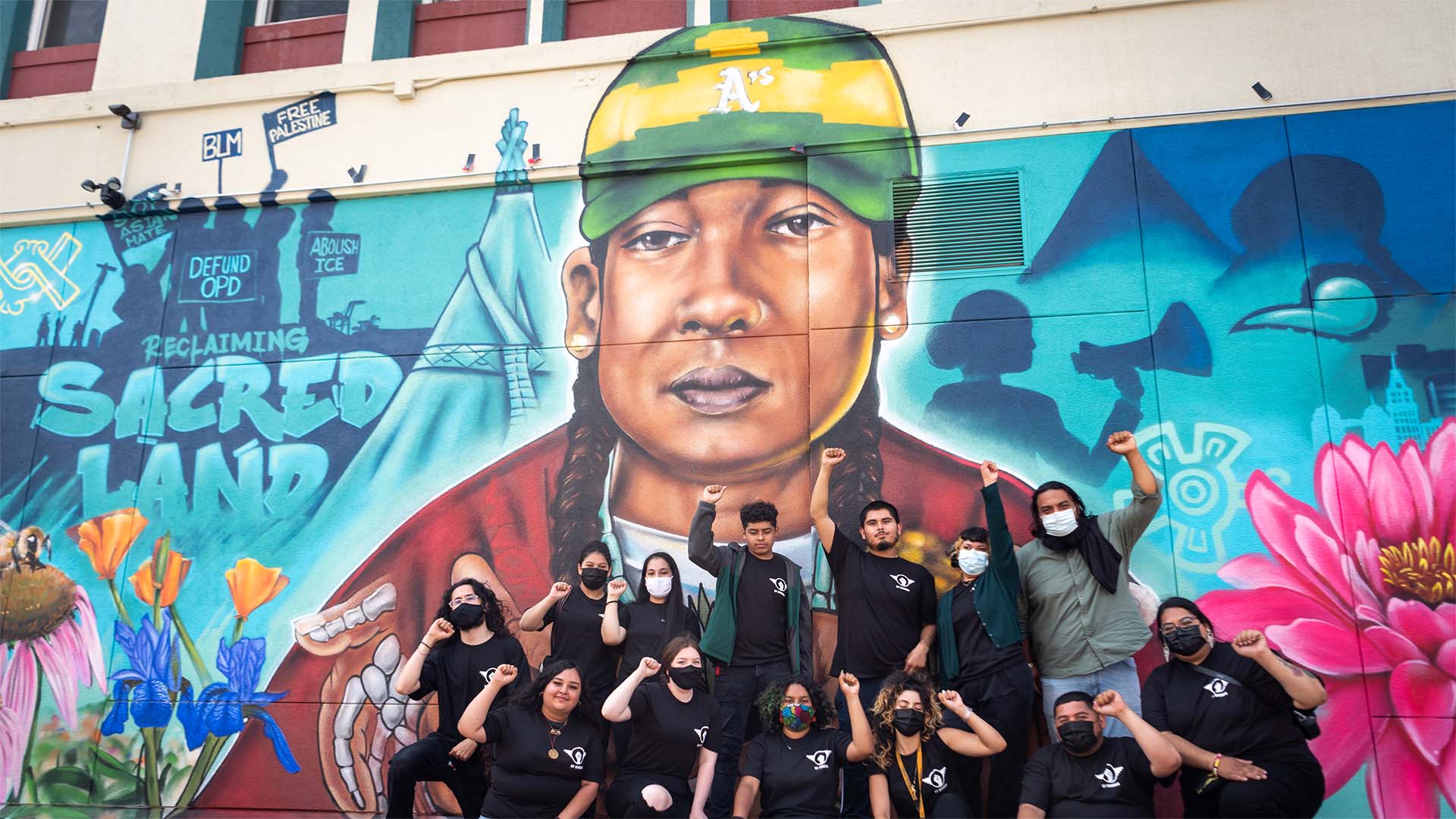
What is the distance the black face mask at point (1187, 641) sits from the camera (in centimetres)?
615

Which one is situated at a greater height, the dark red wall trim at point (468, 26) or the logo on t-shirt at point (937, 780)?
the dark red wall trim at point (468, 26)

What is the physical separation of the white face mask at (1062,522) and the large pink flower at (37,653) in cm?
803

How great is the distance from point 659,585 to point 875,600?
1.56 metres

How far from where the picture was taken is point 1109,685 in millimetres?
6742

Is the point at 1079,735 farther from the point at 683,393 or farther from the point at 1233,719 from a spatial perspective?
the point at 683,393

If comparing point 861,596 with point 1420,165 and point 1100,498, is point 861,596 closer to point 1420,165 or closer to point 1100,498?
point 1100,498

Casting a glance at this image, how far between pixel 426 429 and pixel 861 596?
4.20 metres

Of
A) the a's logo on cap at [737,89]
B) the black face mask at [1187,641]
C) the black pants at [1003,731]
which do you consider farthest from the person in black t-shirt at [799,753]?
the a's logo on cap at [737,89]

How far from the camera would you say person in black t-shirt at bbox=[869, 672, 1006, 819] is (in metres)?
6.23

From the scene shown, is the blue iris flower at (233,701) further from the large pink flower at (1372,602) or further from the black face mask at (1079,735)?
the large pink flower at (1372,602)

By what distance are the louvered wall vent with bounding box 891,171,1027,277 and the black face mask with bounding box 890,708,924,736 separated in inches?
147

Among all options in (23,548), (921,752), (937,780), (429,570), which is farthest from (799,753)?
(23,548)

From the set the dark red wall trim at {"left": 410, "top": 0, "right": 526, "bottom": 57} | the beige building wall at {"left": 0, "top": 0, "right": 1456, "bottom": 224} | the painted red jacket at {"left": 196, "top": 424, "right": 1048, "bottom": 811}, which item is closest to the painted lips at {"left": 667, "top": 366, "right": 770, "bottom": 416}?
the painted red jacket at {"left": 196, "top": 424, "right": 1048, "bottom": 811}

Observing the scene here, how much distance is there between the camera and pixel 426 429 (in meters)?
8.99
